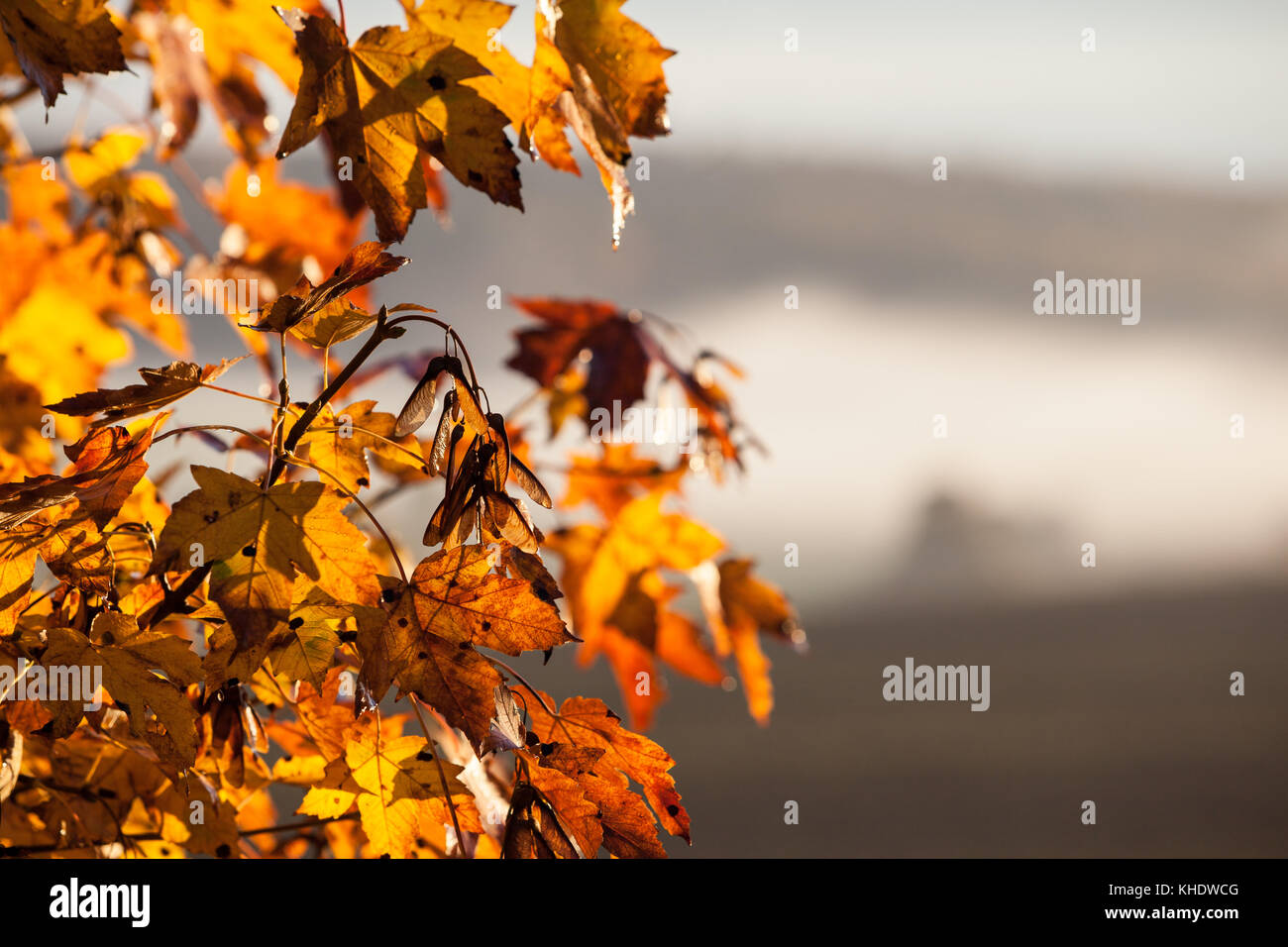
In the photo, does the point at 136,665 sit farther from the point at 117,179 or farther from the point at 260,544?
the point at 117,179

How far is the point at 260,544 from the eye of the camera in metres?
0.57

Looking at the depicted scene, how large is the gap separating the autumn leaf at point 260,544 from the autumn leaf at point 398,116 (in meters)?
0.21

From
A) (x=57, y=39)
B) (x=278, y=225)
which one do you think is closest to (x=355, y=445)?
(x=57, y=39)

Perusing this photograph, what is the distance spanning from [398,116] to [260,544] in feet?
1.06

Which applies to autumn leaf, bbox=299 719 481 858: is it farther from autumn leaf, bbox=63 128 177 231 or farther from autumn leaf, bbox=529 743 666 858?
autumn leaf, bbox=63 128 177 231

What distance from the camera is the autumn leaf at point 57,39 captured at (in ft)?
2.23

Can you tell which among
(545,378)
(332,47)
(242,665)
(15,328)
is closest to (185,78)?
(15,328)

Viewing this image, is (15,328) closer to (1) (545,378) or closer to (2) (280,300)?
(1) (545,378)

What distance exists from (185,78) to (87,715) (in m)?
0.92

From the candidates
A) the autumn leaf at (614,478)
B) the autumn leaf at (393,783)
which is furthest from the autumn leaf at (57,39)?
the autumn leaf at (614,478)

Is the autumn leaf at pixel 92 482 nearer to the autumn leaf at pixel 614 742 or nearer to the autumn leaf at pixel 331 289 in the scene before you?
the autumn leaf at pixel 331 289

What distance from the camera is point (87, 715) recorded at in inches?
26.3

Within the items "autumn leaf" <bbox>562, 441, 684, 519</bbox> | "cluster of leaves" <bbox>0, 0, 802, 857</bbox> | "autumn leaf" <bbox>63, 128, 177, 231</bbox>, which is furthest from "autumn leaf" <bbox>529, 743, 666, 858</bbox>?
"autumn leaf" <bbox>63, 128, 177, 231</bbox>

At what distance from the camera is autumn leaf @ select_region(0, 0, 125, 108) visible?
68 cm
